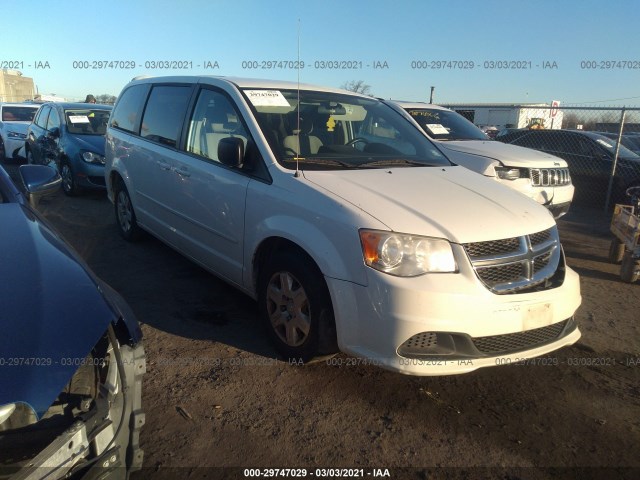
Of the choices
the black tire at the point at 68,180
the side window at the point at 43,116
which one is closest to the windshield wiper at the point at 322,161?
the black tire at the point at 68,180

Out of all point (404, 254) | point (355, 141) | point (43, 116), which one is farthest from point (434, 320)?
point (43, 116)

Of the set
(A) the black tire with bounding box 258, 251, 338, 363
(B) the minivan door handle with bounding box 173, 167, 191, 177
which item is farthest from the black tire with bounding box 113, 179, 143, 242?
(A) the black tire with bounding box 258, 251, 338, 363

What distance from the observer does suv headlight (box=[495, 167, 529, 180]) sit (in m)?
6.95

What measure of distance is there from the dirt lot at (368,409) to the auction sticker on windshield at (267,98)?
1674 millimetres

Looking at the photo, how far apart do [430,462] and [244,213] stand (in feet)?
6.48

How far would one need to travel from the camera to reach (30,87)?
44000 mm

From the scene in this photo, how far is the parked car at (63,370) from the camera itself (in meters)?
1.52

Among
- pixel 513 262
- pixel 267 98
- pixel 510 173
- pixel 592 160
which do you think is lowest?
pixel 592 160

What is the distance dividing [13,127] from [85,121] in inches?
192

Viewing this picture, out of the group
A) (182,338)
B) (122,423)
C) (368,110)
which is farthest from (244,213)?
(122,423)

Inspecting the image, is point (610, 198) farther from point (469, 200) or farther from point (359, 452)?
point (359, 452)

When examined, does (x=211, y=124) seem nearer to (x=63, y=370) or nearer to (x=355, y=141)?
(x=355, y=141)

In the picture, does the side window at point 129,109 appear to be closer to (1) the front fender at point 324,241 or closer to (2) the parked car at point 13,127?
(1) the front fender at point 324,241

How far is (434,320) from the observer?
2.64 meters
